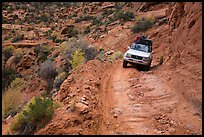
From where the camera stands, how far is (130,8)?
39812 mm

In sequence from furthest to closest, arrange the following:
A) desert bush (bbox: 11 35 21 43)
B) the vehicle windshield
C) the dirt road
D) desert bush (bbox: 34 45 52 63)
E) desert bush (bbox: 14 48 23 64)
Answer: desert bush (bbox: 11 35 21 43), desert bush (bbox: 14 48 23 64), desert bush (bbox: 34 45 52 63), the vehicle windshield, the dirt road

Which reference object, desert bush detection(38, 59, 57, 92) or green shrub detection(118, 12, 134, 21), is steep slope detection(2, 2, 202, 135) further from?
green shrub detection(118, 12, 134, 21)

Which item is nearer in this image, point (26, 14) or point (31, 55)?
point (31, 55)

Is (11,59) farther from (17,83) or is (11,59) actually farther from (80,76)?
(80,76)

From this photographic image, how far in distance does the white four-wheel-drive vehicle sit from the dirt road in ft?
7.70

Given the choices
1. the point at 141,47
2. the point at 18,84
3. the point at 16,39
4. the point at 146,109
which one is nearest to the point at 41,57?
the point at 18,84

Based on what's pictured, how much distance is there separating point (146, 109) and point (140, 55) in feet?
21.9

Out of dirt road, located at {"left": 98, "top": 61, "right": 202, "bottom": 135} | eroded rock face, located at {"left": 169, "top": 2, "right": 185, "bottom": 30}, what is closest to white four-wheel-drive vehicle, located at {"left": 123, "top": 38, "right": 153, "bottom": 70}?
eroded rock face, located at {"left": 169, "top": 2, "right": 185, "bottom": 30}

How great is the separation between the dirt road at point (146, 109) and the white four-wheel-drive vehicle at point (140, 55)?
2.35m

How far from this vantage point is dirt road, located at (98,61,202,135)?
858cm

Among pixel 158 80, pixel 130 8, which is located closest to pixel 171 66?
pixel 158 80

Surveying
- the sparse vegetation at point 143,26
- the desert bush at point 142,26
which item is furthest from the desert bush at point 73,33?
the sparse vegetation at point 143,26

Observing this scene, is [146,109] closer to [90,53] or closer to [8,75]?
[90,53]

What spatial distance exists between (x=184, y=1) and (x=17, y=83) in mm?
12826
